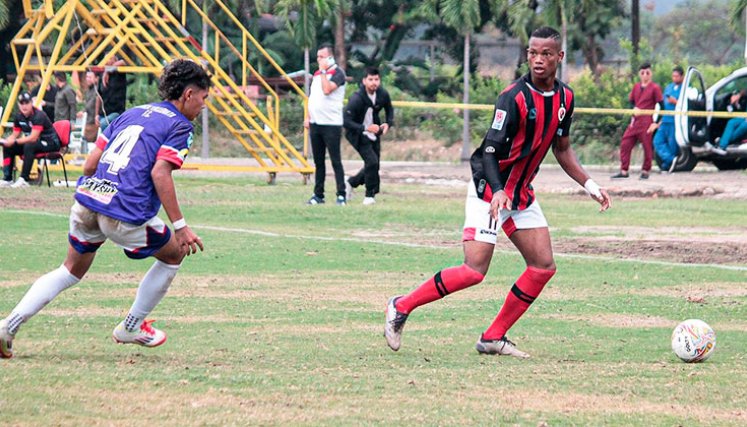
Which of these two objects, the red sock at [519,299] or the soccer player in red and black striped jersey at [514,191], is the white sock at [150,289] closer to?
the soccer player in red and black striped jersey at [514,191]

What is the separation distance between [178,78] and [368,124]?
1281cm

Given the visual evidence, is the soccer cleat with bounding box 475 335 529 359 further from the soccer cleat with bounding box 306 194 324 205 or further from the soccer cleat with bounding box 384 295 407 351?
the soccer cleat with bounding box 306 194 324 205

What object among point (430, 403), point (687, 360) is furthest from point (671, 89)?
point (430, 403)

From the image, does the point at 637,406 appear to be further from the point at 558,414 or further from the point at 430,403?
the point at 430,403

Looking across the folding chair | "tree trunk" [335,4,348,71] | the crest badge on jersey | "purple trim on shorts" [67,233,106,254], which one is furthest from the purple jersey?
"tree trunk" [335,4,348,71]

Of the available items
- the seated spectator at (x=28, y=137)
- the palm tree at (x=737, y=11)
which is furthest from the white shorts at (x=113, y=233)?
the palm tree at (x=737, y=11)

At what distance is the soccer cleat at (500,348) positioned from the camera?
26.9 feet

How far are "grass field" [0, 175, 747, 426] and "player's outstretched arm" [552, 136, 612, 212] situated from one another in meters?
0.88

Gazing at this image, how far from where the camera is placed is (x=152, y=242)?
25.0ft

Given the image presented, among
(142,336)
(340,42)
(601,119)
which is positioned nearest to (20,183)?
(142,336)

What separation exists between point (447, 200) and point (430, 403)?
15.4m

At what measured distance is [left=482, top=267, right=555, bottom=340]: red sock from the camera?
8.29 meters

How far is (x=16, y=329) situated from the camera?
24.5 feet

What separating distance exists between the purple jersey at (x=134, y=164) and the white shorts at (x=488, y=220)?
5.67 ft
